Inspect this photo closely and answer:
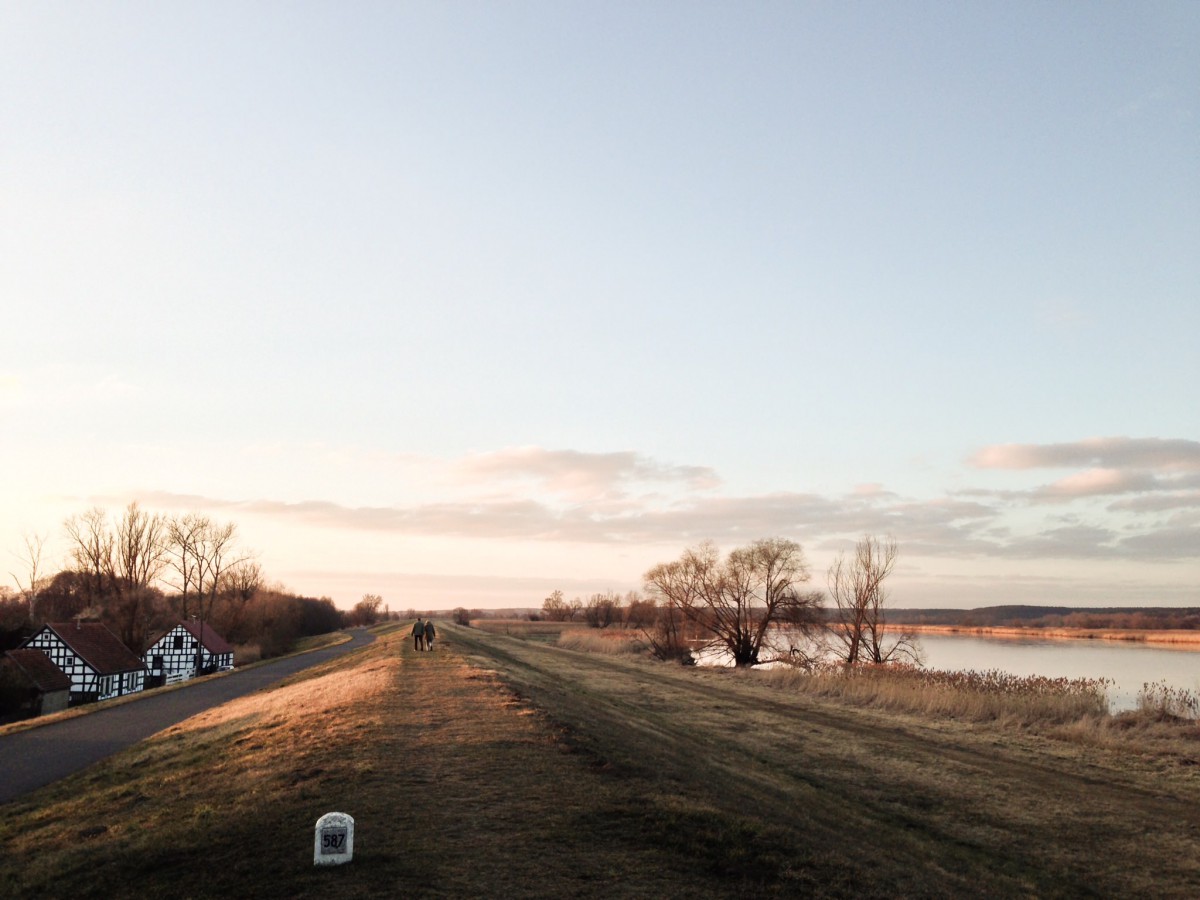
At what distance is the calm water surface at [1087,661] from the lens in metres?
39.1

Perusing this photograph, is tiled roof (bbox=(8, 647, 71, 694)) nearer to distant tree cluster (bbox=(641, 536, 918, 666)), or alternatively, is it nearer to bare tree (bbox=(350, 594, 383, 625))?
distant tree cluster (bbox=(641, 536, 918, 666))

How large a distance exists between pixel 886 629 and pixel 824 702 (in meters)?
17.3

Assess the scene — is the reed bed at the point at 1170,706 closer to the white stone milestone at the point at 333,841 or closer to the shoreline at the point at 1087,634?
the white stone milestone at the point at 333,841

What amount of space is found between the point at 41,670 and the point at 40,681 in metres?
1.48

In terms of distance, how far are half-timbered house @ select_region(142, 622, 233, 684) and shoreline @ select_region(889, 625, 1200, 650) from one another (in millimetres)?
56298

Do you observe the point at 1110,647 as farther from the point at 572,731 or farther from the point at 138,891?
the point at 138,891

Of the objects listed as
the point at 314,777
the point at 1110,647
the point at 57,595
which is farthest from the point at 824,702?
the point at 57,595

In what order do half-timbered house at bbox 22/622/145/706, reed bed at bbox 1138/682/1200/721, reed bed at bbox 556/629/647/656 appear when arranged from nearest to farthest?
reed bed at bbox 1138/682/1200/721 < half-timbered house at bbox 22/622/145/706 < reed bed at bbox 556/629/647/656

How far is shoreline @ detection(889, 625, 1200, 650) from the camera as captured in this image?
233ft

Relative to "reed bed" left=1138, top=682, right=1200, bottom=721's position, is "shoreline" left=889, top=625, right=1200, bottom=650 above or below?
below

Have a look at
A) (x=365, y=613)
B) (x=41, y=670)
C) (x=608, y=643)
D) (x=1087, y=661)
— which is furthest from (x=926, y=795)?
(x=365, y=613)

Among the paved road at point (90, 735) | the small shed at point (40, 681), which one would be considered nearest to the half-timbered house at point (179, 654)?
the small shed at point (40, 681)

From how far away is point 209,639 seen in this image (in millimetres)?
70312

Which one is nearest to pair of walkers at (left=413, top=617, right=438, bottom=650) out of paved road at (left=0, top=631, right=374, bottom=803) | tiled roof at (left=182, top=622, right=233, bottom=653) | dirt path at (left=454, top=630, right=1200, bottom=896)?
paved road at (left=0, top=631, right=374, bottom=803)
